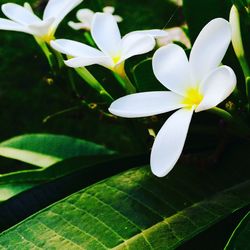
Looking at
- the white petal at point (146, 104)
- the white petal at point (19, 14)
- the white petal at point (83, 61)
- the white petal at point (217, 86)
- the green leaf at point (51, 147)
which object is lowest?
the green leaf at point (51, 147)

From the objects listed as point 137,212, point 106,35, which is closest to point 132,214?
point 137,212

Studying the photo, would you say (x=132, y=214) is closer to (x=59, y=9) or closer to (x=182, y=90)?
(x=182, y=90)

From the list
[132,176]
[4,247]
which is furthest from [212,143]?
[4,247]

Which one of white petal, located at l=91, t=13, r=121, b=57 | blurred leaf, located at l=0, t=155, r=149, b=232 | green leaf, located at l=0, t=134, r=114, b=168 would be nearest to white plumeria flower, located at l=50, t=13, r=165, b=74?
white petal, located at l=91, t=13, r=121, b=57

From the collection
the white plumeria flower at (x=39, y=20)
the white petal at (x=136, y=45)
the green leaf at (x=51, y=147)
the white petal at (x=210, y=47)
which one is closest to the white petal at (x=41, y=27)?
the white plumeria flower at (x=39, y=20)

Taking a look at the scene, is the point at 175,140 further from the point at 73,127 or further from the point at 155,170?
the point at 73,127

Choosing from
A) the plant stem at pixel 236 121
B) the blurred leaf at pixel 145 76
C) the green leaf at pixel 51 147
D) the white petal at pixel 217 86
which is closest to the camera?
the white petal at pixel 217 86

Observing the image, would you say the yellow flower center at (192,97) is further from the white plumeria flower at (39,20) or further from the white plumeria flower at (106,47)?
the white plumeria flower at (39,20)

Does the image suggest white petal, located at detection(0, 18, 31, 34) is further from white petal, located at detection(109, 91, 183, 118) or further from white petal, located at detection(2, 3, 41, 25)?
white petal, located at detection(109, 91, 183, 118)
